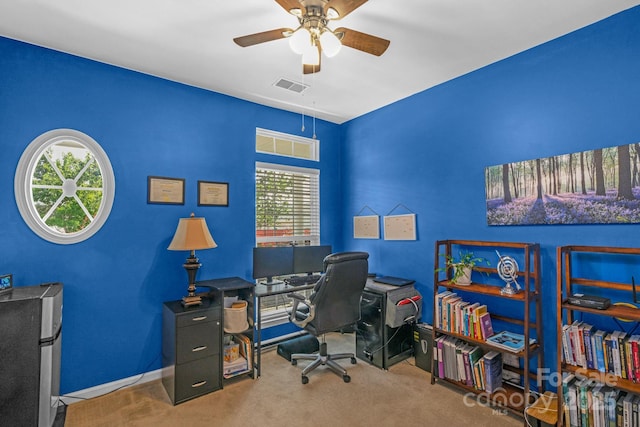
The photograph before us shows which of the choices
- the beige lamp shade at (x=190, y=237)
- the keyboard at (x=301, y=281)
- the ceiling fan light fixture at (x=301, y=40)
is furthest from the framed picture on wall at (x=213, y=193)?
the ceiling fan light fixture at (x=301, y=40)

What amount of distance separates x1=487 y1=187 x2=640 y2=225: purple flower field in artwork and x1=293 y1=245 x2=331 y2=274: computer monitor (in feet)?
5.79

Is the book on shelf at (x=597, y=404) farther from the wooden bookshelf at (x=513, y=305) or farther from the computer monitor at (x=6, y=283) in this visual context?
the computer monitor at (x=6, y=283)

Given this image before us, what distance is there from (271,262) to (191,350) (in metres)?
1.12

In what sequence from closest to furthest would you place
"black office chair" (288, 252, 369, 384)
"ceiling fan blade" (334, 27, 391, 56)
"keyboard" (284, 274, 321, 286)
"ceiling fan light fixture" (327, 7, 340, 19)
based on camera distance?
"ceiling fan light fixture" (327, 7, 340, 19), "ceiling fan blade" (334, 27, 391, 56), "black office chair" (288, 252, 369, 384), "keyboard" (284, 274, 321, 286)

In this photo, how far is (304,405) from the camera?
7.70 ft

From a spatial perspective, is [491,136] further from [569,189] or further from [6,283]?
[6,283]

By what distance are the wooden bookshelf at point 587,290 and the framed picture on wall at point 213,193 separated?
112 inches

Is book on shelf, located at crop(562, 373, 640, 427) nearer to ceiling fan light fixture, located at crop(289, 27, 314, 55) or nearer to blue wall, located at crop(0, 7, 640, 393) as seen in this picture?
blue wall, located at crop(0, 7, 640, 393)

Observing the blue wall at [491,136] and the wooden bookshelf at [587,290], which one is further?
the blue wall at [491,136]

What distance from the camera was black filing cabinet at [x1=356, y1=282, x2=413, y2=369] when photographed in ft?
9.64

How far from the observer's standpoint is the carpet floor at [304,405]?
7.06 ft

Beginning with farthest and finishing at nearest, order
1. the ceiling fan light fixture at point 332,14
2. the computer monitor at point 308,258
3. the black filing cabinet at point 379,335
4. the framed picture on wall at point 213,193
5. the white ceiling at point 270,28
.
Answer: the computer monitor at point 308,258 → the framed picture on wall at point 213,193 → the black filing cabinet at point 379,335 → the white ceiling at point 270,28 → the ceiling fan light fixture at point 332,14

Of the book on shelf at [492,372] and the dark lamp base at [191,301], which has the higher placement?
the dark lamp base at [191,301]

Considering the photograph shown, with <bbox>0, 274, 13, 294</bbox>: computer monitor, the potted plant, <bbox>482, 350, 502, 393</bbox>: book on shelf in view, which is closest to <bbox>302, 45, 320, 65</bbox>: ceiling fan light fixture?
the potted plant
